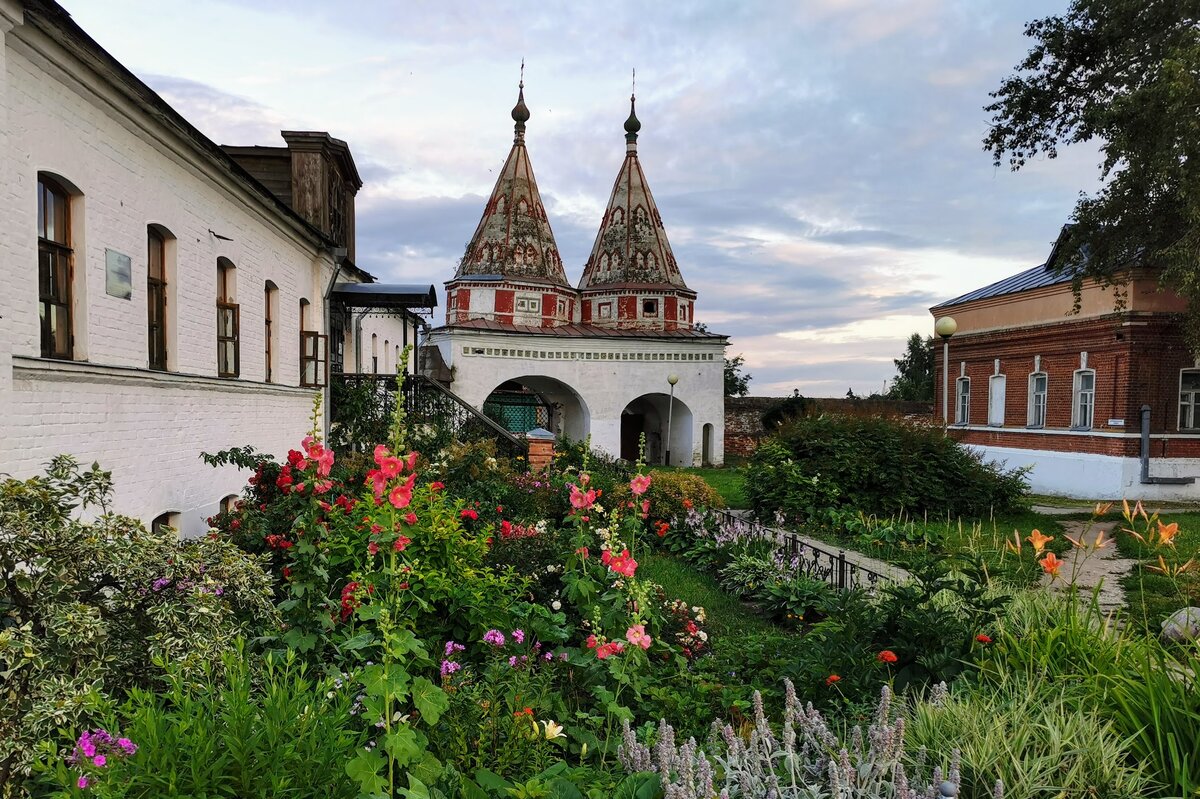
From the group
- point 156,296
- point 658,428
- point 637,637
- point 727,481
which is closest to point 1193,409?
point 727,481

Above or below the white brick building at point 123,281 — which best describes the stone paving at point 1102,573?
below

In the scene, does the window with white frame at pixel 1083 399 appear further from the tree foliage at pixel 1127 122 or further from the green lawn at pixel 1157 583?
the green lawn at pixel 1157 583

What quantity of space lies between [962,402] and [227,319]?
69.0 feet

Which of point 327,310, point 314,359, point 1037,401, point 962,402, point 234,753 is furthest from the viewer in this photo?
point 962,402

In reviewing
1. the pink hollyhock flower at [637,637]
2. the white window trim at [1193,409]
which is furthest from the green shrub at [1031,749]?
the white window trim at [1193,409]

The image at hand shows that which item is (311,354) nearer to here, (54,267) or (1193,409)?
(54,267)

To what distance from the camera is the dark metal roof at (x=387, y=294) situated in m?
13.6

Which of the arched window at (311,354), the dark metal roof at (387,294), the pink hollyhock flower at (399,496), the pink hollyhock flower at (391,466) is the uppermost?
the dark metal roof at (387,294)

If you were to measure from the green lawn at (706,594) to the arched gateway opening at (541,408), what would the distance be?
1603cm

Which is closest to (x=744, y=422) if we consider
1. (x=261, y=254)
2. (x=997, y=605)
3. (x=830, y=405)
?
(x=830, y=405)

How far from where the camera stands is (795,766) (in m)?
2.62

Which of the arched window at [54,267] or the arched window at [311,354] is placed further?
the arched window at [311,354]

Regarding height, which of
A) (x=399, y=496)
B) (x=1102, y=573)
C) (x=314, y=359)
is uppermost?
(x=314, y=359)

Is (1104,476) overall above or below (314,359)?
below
